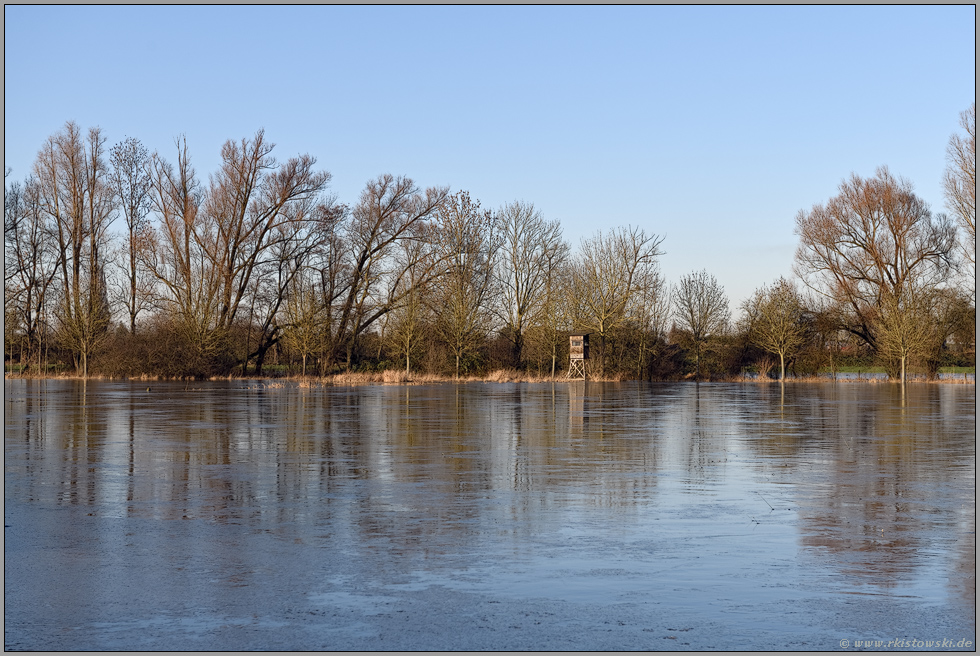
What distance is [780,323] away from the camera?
58.2 meters

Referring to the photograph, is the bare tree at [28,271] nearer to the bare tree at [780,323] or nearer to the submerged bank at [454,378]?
the submerged bank at [454,378]

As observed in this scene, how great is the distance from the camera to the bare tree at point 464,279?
189 ft

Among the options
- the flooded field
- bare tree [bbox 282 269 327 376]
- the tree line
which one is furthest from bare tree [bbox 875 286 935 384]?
the flooded field

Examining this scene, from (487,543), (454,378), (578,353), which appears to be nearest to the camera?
(487,543)

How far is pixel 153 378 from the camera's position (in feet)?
171

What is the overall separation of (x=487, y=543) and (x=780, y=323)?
177 feet

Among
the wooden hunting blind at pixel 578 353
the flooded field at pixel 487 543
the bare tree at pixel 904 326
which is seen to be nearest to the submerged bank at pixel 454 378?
the wooden hunting blind at pixel 578 353

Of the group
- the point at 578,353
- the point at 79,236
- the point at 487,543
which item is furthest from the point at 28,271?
the point at 487,543

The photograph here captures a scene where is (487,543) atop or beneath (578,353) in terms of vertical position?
beneath

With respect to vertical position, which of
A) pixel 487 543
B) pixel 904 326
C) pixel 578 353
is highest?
pixel 904 326

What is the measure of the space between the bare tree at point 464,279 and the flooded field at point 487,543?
4113 centimetres

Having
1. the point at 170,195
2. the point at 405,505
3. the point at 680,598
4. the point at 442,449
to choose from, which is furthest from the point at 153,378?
the point at 680,598

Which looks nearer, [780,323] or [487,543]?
[487,543]

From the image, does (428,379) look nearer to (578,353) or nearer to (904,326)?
(578,353)
